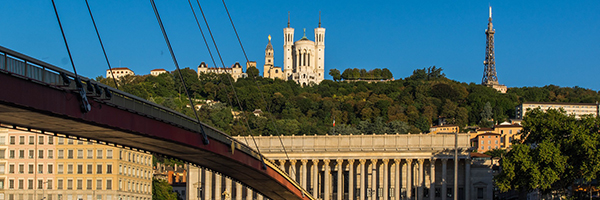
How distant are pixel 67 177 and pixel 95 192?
11.5 feet

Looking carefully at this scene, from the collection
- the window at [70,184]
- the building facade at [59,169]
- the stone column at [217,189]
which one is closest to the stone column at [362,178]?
the stone column at [217,189]

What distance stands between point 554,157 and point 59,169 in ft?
175

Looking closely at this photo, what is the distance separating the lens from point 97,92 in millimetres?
39875

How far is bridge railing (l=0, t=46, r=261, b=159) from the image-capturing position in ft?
112

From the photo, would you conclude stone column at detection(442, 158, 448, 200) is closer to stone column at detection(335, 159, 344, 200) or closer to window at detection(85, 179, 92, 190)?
stone column at detection(335, 159, 344, 200)

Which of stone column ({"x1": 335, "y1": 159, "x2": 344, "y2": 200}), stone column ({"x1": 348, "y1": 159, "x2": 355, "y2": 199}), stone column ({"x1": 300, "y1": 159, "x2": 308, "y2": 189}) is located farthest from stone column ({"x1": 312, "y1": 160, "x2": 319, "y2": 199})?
stone column ({"x1": 348, "y1": 159, "x2": 355, "y2": 199})

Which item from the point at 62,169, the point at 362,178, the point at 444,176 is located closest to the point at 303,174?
the point at 362,178

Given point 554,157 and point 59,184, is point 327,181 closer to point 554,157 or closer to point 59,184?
point 59,184

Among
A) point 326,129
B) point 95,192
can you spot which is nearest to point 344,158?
point 95,192

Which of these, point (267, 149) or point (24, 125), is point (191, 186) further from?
point (24, 125)

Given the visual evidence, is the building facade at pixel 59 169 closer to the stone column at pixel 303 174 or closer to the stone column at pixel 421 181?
the stone column at pixel 303 174

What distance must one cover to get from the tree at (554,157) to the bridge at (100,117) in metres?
34.8

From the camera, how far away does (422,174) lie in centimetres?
11075

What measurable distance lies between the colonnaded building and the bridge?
51.6 metres
